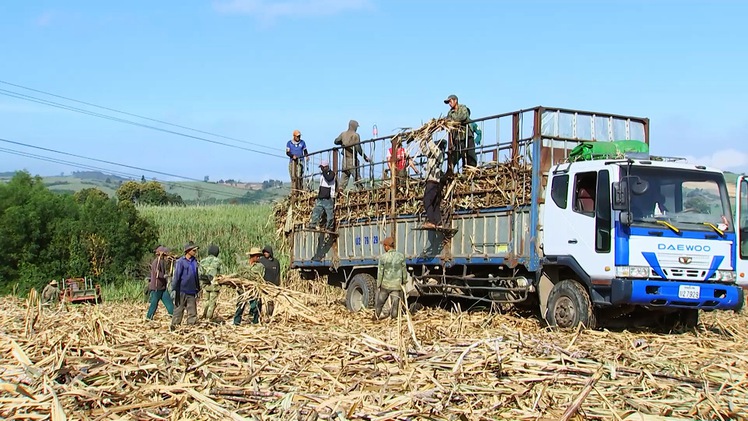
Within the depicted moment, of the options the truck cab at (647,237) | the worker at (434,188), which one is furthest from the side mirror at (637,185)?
→ the worker at (434,188)

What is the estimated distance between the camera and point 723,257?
12359 mm

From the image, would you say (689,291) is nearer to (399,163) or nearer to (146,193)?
(399,163)

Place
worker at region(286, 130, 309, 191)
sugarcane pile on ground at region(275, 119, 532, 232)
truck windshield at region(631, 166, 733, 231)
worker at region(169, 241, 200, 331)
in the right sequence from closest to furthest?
truck windshield at region(631, 166, 733, 231) → worker at region(169, 241, 200, 331) → sugarcane pile on ground at region(275, 119, 532, 232) → worker at region(286, 130, 309, 191)

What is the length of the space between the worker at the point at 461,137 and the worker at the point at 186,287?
4.92m

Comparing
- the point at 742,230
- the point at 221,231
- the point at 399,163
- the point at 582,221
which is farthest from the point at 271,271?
the point at 221,231

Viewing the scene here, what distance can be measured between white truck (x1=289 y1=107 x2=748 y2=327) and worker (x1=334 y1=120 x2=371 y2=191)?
2852 millimetres

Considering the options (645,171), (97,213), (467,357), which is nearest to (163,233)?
(97,213)

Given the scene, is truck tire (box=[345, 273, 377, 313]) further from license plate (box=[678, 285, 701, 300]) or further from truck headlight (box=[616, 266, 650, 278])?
license plate (box=[678, 285, 701, 300])

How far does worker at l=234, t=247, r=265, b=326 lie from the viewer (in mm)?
14242

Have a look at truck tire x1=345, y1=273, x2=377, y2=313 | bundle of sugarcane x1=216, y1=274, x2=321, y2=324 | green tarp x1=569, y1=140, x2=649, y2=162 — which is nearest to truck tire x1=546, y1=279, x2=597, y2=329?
green tarp x1=569, y1=140, x2=649, y2=162

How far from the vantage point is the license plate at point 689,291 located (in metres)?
12.1

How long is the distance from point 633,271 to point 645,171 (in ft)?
4.82

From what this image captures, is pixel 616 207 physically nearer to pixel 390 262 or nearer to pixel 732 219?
pixel 732 219

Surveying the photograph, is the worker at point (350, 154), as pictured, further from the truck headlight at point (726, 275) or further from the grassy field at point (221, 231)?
the grassy field at point (221, 231)
